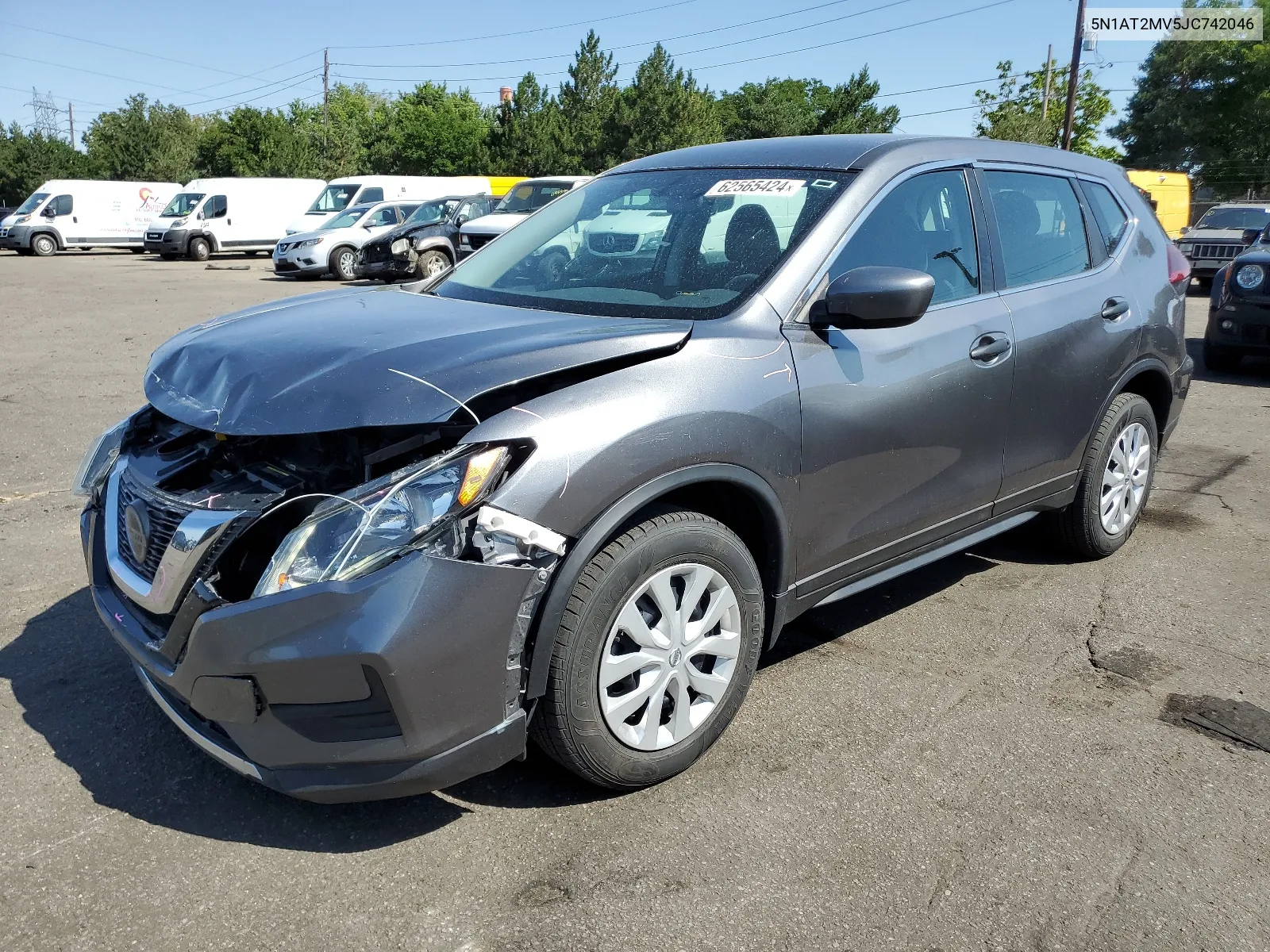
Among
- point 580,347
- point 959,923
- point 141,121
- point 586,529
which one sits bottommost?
point 959,923

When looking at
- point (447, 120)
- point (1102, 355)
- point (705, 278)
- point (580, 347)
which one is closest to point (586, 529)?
point (580, 347)

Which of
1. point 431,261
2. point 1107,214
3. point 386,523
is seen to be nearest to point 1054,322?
point 1107,214

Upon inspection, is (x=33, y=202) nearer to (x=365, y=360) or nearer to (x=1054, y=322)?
(x=365, y=360)

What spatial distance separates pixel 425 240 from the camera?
64.1 ft

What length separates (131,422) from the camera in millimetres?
3260

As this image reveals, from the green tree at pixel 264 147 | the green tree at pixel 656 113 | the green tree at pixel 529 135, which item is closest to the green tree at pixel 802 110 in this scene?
the green tree at pixel 656 113

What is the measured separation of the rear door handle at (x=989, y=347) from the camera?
3.62 meters

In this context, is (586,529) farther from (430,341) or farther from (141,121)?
(141,121)

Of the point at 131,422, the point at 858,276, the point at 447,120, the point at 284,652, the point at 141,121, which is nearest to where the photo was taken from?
the point at 284,652

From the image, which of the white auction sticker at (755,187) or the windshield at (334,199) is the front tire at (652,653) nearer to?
the white auction sticker at (755,187)

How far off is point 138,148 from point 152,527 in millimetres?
59977

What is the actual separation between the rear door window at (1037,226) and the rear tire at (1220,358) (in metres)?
6.99

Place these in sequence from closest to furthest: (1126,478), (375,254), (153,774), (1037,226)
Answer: (153,774)
(1037,226)
(1126,478)
(375,254)

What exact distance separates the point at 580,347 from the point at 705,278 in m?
0.73
